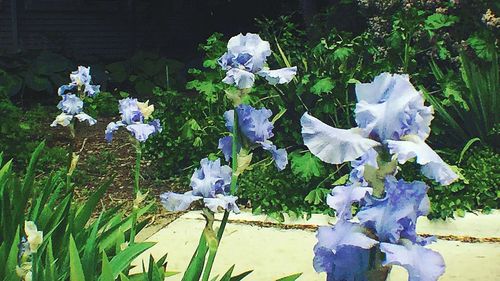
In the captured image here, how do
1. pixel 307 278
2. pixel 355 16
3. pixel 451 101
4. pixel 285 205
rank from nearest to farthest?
1. pixel 307 278
2. pixel 285 205
3. pixel 451 101
4. pixel 355 16

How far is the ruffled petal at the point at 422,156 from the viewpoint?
3.32ft

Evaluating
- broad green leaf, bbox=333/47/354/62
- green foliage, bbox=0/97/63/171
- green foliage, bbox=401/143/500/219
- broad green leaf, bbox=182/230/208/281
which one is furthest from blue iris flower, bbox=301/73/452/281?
green foliage, bbox=0/97/63/171

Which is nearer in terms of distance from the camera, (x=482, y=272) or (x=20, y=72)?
(x=482, y=272)

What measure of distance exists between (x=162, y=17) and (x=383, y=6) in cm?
782

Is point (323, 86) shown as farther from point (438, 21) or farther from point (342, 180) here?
point (342, 180)

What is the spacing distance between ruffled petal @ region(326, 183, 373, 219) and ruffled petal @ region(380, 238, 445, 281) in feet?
0.34

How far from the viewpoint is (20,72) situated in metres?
9.79

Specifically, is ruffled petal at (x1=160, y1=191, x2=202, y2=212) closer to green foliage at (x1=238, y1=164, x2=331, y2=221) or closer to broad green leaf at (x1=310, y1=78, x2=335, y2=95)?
green foliage at (x1=238, y1=164, x2=331, y2=221)

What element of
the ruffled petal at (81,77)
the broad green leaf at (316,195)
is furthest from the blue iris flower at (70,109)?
the broad green leaf at (316,195)

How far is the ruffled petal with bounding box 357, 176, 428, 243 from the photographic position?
1.03 metres

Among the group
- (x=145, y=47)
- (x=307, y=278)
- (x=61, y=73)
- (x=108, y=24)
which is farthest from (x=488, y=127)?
(x=108, y=24)

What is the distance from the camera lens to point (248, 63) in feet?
5.76

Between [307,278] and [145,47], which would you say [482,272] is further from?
[145,47]

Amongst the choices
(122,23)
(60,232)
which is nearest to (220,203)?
(60,232)
